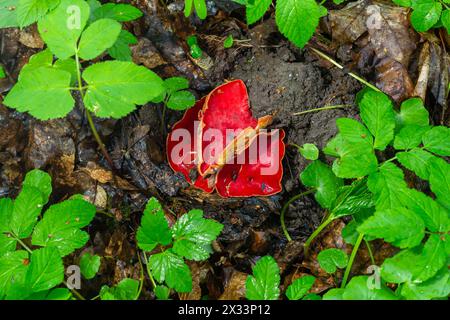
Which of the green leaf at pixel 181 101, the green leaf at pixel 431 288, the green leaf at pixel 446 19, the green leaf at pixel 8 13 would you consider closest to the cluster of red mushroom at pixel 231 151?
the green leaf at pixel 181 101

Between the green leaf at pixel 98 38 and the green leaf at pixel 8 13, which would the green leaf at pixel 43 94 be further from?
the green leaf at pixel 8 13

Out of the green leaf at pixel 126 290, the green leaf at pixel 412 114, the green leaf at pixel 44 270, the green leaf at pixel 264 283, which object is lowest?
the green leaf at pixel 126 290

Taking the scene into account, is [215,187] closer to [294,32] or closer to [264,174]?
[264,174]

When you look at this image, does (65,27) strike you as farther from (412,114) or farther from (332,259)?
(412,114)

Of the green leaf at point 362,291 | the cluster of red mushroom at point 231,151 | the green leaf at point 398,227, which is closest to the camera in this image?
the green leaf at point 398,227

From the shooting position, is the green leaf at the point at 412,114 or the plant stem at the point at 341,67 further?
the plant stem at the point at 341,67

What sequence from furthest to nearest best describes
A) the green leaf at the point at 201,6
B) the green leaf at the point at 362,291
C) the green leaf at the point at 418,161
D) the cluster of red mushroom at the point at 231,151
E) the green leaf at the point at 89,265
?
the cluster of red mushroom at the point at 231,151
the green leaf at the point at 201,6
the green leaf at the point at 89,265
the green leaf at the point at 418,161
the green leaf at the point at 362,291
